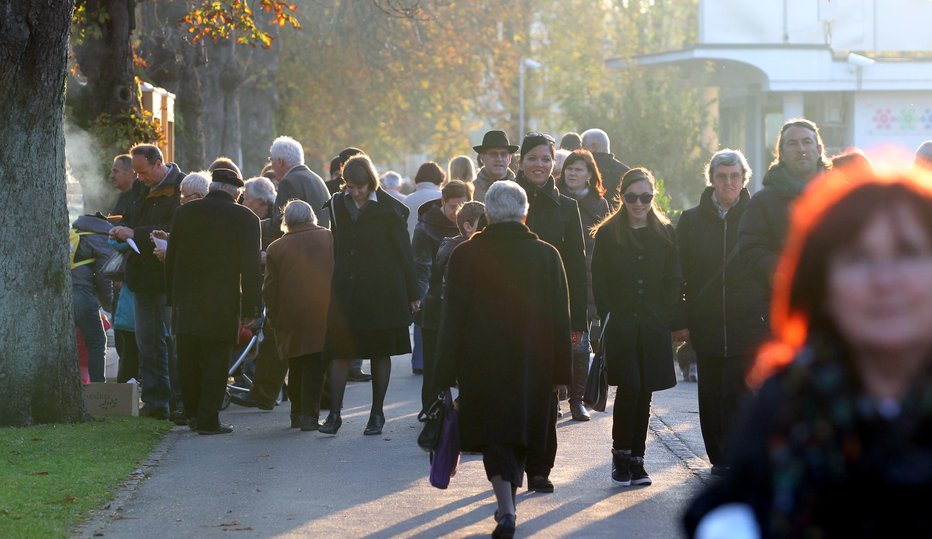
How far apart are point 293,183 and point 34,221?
9.73ft

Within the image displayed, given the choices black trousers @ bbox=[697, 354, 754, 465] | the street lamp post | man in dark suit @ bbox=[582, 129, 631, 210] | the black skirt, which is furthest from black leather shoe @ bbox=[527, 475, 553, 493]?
the street lamp post

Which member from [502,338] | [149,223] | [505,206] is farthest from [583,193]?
[502,338]

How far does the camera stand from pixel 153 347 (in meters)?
12.3

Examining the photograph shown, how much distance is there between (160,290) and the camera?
12242 millimetres

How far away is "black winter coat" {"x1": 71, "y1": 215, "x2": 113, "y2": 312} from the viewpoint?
13039 mm

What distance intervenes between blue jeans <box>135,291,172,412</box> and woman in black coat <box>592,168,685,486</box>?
13.7ft

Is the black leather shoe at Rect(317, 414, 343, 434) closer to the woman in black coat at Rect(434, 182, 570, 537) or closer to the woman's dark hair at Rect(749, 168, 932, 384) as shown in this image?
the woman in black coat at Rect(434, 182, 570, 537)

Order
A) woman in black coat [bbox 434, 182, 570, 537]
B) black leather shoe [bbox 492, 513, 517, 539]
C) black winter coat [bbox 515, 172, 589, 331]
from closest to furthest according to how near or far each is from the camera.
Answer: black leather shoe [bbox 492, 513, 517, 539] < woman in black coat [bbox 434, 182, 570, 537] < black winter coat [bbox 515, 172, 589, 331]

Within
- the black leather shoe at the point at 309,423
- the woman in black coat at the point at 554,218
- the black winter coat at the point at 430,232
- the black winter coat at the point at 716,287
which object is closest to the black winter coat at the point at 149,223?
the black leather shoe at the point at 309,423

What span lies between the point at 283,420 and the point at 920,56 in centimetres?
3110

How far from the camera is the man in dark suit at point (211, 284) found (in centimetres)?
1138

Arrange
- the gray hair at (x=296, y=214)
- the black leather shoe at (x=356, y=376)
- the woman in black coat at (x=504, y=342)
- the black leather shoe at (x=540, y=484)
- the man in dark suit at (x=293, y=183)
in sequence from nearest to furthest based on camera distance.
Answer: the woman in black coat at (x=504, y=342), the black leather shoe at (x=540, y=484), the gray hair at (x=296, y=214), the man in dark suit at (x=293, y=183), the black leather shoe at (x=356, y=376)

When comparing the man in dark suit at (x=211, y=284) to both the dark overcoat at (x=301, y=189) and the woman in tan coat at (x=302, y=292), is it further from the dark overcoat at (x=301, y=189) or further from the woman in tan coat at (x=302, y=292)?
the dark overcoat at (x=301, y=189)

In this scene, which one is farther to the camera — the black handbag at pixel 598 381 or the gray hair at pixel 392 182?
the gray hair at pixel 392 182
